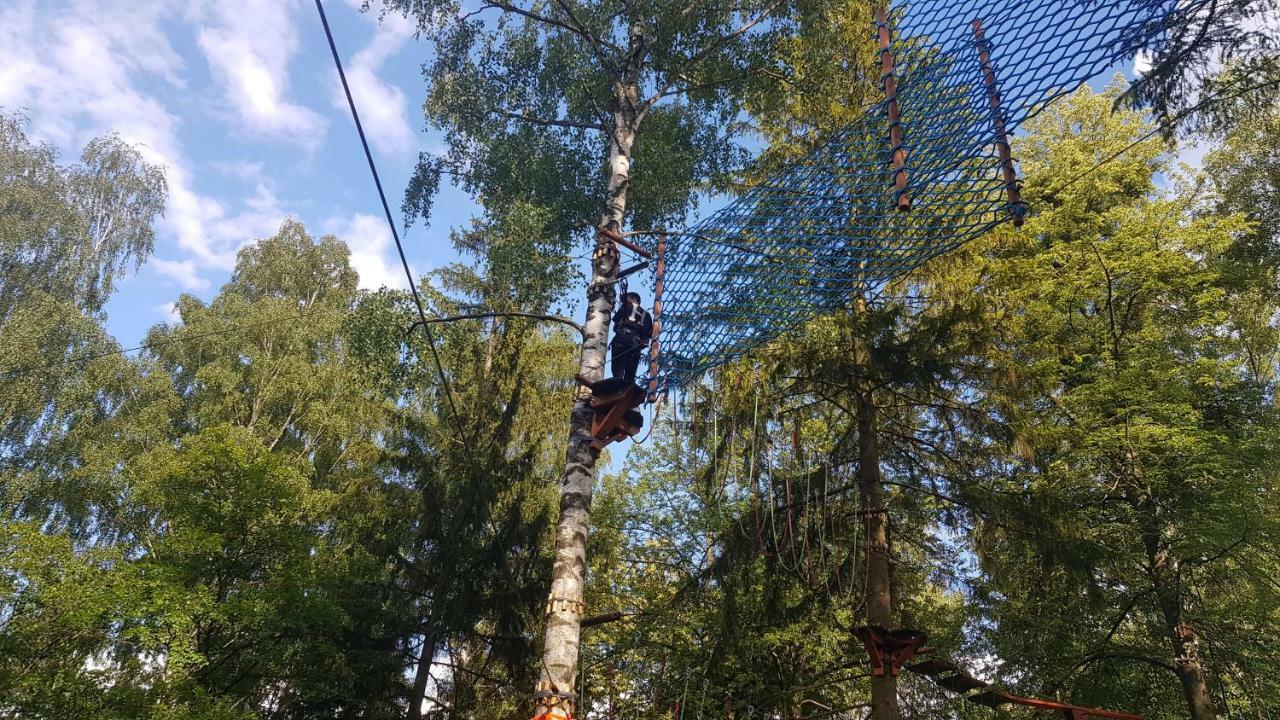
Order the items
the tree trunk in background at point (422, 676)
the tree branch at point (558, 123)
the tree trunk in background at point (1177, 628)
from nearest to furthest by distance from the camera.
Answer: the tree branch at point (558, 123), the tree trunk in background at point (1177, 628), the tree trunk in background at point (422, 676)

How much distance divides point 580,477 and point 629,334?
1.10 meters

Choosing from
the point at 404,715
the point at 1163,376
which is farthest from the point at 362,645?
the point at 1163,376

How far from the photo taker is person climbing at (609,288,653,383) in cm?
488

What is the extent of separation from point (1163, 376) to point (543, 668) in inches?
289

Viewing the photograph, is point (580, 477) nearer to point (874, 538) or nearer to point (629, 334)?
point (629, 334)

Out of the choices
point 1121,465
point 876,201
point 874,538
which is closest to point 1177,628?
point 1121,465

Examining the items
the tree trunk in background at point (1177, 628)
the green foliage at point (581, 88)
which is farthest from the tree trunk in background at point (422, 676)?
the tree trunk in background at point (1177, 628)

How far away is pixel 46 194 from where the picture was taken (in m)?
14.9

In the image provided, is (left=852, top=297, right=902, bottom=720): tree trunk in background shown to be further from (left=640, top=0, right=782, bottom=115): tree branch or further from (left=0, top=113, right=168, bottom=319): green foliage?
(left=0, top=113, right=168, bottom=319): green foliage

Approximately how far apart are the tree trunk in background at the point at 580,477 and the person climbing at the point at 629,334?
0.60 ft

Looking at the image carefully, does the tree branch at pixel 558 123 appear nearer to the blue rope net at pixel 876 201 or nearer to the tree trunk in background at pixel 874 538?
the blue rope net at pixel 876 201

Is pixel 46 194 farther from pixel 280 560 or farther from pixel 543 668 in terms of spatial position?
pixel 543 668

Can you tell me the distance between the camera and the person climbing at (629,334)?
4.88m

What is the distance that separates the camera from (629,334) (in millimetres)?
4875
